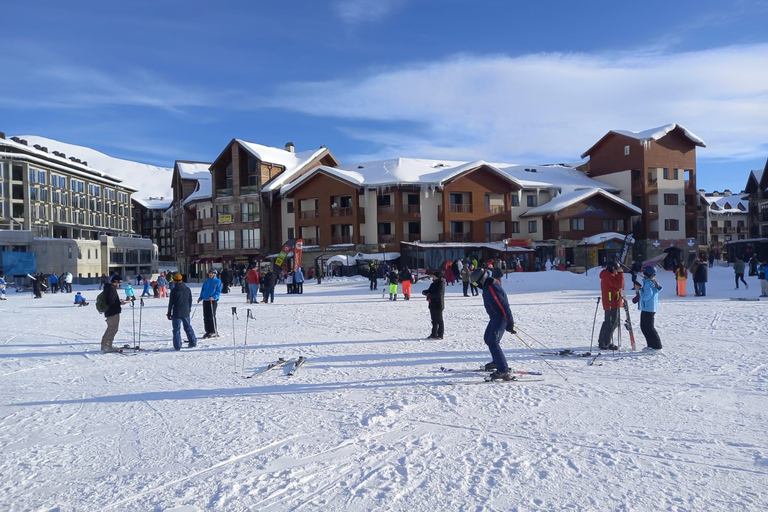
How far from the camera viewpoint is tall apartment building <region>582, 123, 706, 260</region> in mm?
47250

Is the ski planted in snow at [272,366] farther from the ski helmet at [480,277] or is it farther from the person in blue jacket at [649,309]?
the person in blue jacket at [649,309]

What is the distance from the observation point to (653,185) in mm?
47531

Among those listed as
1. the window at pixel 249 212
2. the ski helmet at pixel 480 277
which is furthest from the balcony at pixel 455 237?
the ski helmet at pixel 480 277

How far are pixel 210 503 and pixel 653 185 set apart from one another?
50444 millimetres

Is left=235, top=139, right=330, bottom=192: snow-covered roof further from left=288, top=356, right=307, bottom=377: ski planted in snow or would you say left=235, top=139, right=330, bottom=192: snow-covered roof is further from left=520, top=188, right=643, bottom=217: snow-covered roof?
left=288, top=356, right=307, bottom=377: ski planted in snow

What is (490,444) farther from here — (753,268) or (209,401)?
(753,268)

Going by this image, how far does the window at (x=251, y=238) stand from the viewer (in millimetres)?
47531

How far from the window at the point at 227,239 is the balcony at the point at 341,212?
395 inches

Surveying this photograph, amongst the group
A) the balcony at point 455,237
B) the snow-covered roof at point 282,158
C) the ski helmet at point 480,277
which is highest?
the snow-covered roof at point 282,158

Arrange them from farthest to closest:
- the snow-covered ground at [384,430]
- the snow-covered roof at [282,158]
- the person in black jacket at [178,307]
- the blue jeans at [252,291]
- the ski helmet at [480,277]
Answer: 1. the snow-covered roof at [282,158]
2. the blue jeans at [252,291]
3. the person in black jacket at [178,307]
4. the ski helmet at [480,277]
5. the snow-covered ground at [384,430]

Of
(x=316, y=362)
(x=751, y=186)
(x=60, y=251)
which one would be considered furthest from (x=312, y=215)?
(x=751, y=186)

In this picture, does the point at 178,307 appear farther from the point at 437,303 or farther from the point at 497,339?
the point at 497,339

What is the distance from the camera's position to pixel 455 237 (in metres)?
43.4

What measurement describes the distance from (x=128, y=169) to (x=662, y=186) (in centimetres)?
18312
